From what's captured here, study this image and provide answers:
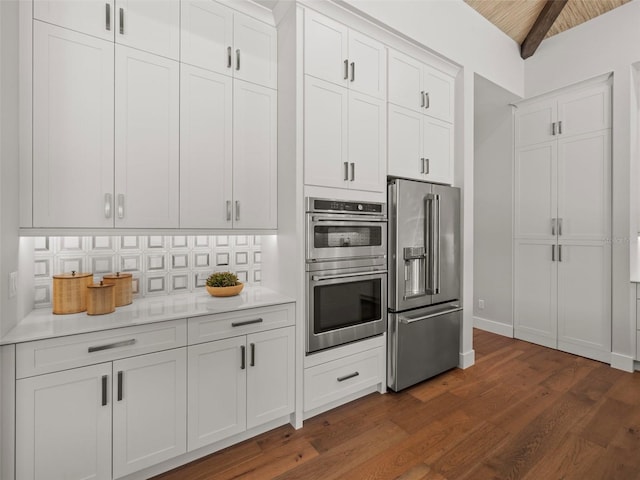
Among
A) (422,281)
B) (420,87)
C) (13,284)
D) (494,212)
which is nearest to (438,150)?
(420,87)

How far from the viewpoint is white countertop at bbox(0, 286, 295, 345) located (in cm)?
149

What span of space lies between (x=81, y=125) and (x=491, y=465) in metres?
3.06

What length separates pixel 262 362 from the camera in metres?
2.04

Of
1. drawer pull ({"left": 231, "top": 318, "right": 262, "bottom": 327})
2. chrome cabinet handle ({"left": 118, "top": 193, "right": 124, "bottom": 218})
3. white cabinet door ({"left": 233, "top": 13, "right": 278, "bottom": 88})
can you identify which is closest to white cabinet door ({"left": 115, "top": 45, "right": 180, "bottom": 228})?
chrome cabinet handle ({"left": 118, "top": 193, "right": 124, "bottom": 218})

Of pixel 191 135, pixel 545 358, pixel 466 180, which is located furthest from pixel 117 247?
pixel 545 358

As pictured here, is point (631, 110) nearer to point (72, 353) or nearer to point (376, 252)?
point (376, 252)

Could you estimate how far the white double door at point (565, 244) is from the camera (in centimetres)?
326

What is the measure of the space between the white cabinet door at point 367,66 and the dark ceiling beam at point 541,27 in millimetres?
2144

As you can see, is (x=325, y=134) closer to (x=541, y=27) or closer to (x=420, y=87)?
(x=420, y=87)

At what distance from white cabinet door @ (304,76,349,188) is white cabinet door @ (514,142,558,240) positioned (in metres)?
2.72

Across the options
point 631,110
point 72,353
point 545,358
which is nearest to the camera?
point 72,353

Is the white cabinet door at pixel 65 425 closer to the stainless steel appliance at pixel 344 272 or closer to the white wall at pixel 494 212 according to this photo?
the stainless steel appliance at pixel 344 272

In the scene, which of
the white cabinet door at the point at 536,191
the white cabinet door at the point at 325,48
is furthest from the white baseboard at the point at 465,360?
the white cabinet door at the point at 325,48

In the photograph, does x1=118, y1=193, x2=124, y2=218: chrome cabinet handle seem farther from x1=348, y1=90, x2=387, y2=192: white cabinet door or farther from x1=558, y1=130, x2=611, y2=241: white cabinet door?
x1=558, y1=130, x2=611, y2=241: white cabinet door
